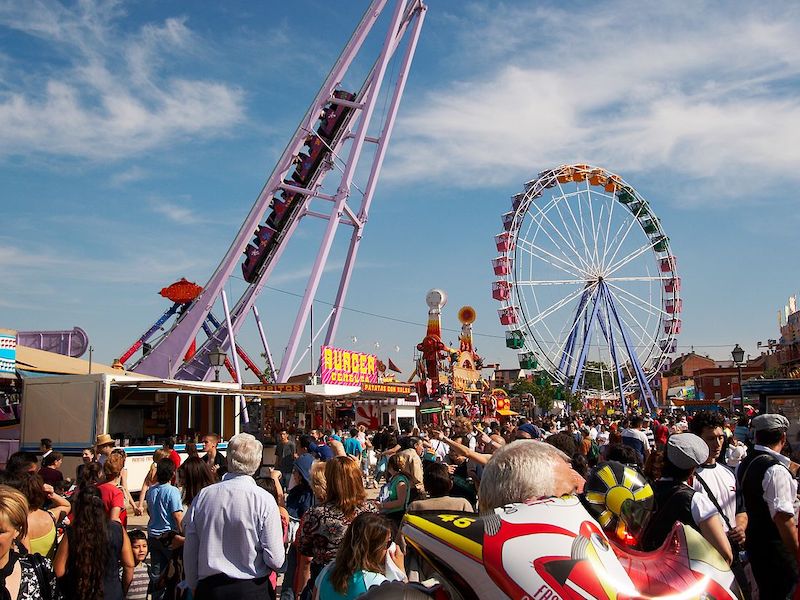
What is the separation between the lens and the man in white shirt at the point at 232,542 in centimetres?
398

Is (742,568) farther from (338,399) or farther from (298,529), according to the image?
(338,399)

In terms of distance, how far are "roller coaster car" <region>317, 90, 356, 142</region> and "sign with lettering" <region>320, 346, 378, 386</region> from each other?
340 inches

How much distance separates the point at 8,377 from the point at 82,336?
1003cm

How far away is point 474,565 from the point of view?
1487mm

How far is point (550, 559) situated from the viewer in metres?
1.46

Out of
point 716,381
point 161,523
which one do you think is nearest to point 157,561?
point 161,523

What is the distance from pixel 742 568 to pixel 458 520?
3.93m

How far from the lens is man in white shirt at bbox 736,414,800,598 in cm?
415

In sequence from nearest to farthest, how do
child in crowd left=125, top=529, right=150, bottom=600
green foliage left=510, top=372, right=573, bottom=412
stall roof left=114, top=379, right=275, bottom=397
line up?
child in crowd left=125, top=529, right=150, bottom=600 < stall roof left=114, top=379, right=275, bottom=397 < green foliage left=510, top=372, right=573, bottom=412

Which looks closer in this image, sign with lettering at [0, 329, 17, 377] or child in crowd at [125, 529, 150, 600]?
child in crowd at [125, 529, 150, 600]

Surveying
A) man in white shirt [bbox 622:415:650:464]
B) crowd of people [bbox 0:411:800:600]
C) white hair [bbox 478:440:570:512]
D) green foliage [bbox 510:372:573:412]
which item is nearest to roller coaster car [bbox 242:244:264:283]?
man in white shirt [bbox 622:415:650:464]

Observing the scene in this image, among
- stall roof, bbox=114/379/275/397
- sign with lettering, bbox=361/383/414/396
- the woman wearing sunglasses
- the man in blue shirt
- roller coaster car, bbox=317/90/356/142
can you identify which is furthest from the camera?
roller coaster car, bbox=317/90/356/142

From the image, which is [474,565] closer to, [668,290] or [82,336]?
[82,336]

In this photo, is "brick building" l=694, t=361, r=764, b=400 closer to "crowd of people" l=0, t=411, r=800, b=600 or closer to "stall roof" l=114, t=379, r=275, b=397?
"stall roof" l=114, t=379, r=275, b=397
